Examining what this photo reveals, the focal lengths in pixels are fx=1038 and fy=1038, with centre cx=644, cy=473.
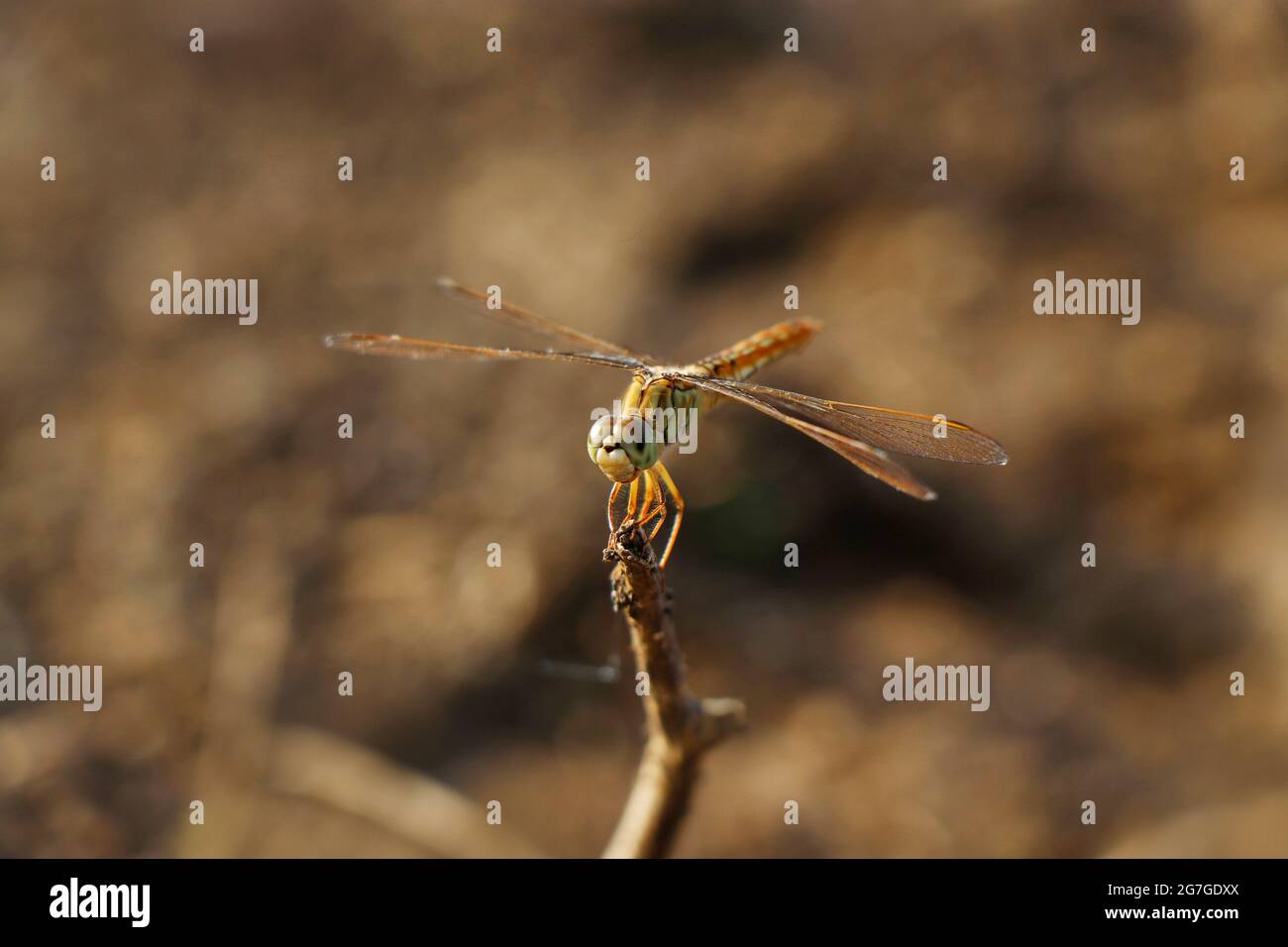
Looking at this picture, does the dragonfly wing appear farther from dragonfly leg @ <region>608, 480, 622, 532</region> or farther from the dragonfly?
dragonfly leg @ <region>608, 480, 622, 532</region>

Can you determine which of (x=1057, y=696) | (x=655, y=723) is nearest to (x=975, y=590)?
(x=1057, y=696)

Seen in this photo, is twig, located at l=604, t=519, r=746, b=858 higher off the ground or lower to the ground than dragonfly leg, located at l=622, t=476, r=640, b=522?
lower

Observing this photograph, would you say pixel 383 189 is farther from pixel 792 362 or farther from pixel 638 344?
pixel 792 362

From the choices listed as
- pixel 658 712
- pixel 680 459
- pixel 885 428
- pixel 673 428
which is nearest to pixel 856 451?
pixel 885 428

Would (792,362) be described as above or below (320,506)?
above

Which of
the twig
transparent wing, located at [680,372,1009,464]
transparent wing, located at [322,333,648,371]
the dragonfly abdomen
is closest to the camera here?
the twig

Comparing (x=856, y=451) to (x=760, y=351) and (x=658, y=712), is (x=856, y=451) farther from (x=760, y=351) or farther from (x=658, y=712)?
(x=760, y=351)

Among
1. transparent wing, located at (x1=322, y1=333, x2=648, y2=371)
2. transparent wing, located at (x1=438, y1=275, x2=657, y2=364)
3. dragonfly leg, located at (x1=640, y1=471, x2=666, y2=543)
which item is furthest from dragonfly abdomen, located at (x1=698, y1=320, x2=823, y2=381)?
dragonfly leg, located at (x1=640, y1=471, x2=666, y2=543)

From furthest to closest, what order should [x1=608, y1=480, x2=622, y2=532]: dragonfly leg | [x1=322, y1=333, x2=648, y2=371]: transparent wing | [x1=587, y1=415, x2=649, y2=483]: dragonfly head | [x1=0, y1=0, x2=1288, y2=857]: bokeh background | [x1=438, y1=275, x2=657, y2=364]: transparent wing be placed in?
[x1=0, y1=0, x2=1288, y2=857]: bokeh background → [x1=438, y1=275, x2=657, y2=364]: transparent wing → [x1=322, y1=333, x2=648, y2=371]: transparent wing → [x1=587, y1=415, x2=649, y2=483]: dragonfly head → [x1=608, y1=480, x2=622, y2=532]: dragonfly leg
